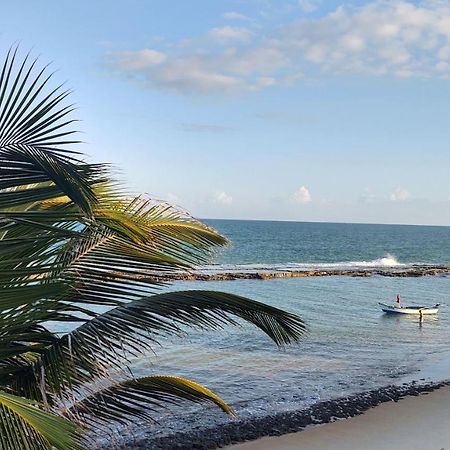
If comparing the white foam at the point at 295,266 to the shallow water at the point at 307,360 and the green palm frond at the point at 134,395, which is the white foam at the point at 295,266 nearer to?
the shallow water at the point at 307,360

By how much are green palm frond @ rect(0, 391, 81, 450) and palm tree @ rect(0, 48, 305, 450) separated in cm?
28

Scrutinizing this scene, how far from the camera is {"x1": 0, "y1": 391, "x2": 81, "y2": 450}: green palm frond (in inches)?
72.0

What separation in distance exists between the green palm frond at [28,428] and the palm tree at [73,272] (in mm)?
281

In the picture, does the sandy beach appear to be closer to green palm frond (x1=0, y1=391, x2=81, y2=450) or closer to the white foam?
green palm frond (x1=0, y1=391, x2=81, y2=450)

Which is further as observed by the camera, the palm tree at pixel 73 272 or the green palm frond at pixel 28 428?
the palm tree at pixel 73 272

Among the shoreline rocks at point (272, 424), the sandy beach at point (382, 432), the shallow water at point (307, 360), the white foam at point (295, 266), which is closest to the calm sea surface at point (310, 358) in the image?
the shallow water at point (307, 360)

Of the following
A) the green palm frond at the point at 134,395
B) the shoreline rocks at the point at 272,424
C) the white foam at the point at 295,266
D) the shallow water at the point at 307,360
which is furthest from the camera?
the white foam at the point at 295,266

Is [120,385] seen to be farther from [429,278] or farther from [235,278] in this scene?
[429,278]

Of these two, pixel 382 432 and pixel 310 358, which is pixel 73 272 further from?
pixel 310 358

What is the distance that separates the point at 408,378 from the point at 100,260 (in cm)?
1487

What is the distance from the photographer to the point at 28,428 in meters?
1.88

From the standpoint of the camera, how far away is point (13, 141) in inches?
108

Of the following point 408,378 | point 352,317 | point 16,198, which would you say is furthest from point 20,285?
point 352,317

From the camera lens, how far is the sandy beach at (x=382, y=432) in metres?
10.5
